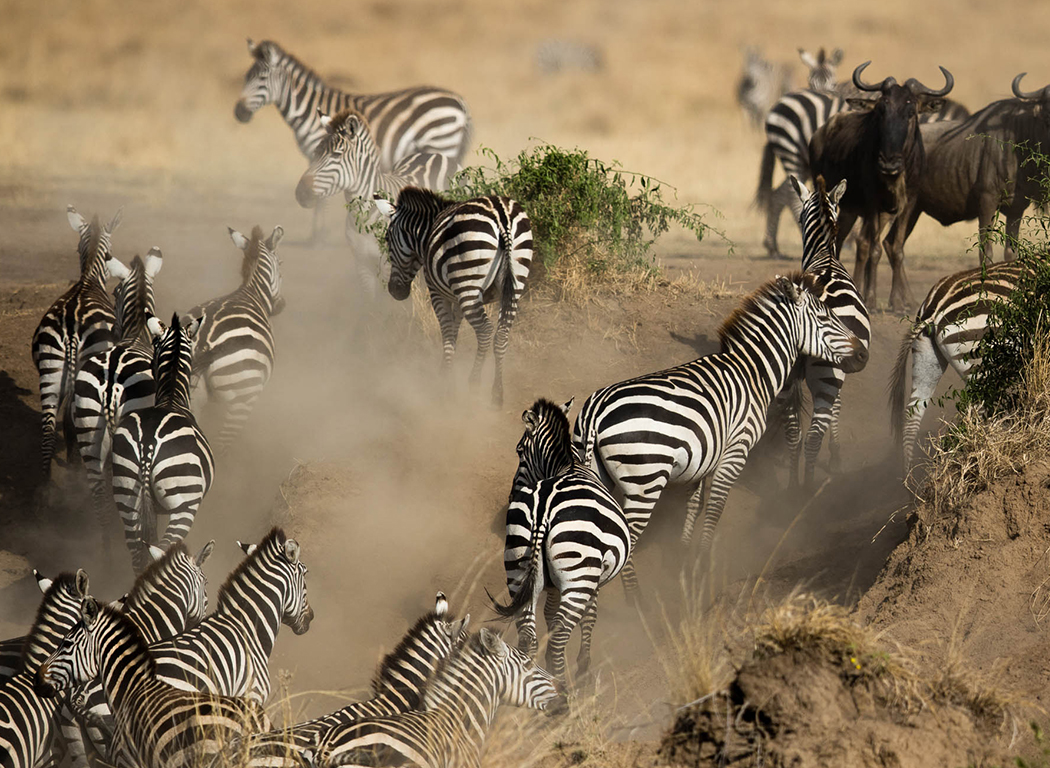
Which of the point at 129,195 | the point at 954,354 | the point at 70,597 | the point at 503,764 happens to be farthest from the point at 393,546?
the point at 129,195

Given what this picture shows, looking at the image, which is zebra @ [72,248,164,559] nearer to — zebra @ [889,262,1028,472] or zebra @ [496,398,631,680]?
zebra @ [496,398,631,680]

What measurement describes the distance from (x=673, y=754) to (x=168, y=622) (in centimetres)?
317

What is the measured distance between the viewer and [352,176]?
11109mm

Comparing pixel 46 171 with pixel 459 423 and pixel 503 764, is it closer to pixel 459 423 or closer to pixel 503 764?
pixel 459 423

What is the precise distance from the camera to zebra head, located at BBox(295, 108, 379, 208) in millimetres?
10930

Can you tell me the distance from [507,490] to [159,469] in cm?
273

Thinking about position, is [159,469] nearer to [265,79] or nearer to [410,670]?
[410,670]

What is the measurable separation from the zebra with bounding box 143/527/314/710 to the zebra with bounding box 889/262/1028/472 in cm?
437

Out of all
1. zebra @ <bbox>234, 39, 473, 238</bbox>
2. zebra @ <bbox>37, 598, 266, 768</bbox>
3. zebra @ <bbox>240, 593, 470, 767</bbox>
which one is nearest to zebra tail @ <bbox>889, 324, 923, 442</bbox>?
zebra @ <bbox>240, 593, 470, 767</bbox>

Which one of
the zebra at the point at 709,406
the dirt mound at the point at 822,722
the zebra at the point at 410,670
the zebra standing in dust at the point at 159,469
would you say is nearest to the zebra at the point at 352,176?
the zebra standing in dust at the point at 159,469

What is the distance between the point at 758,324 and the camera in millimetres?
7277

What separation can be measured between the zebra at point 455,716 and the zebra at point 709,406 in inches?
59.1

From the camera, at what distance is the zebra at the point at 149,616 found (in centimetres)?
486

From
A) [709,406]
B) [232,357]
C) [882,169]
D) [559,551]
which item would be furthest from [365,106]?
[559,551]
